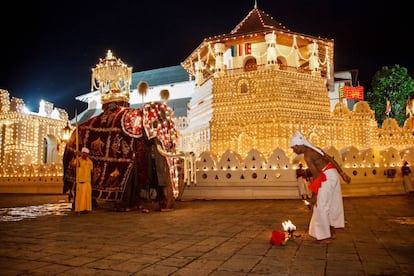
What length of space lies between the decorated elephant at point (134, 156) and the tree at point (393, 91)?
2564 centimetres

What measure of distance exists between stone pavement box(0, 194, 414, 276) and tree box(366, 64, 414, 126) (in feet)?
84.8

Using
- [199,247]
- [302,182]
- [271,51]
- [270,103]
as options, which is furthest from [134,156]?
[271,51]

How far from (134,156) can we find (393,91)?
2823cm

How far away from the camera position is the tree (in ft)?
94.0

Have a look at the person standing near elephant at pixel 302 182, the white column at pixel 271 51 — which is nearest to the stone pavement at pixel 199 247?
the person standing near elephant at pixel 302 182

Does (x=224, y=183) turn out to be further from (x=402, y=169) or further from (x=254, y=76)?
(x=254, y=76)

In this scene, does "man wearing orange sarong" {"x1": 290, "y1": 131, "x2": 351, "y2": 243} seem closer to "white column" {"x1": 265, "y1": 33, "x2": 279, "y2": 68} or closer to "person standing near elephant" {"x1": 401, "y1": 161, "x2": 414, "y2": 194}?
"person standing near elephant" {"x1": 401, "y1": 161, "x2": 414, "y2": 194}

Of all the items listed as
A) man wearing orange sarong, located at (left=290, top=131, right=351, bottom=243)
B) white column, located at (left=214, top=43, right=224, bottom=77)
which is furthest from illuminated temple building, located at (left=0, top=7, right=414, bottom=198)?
man wearing orange sarong, located at (left=290, top=131, right=351, bottom=243)

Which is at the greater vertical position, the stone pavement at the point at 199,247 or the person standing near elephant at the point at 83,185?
the person standing near elephant at the point at 83,185

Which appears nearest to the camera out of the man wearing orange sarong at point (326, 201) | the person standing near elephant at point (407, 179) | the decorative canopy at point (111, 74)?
the man wearing orange sarong at point (326, 201)

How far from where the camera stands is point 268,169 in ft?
35.2

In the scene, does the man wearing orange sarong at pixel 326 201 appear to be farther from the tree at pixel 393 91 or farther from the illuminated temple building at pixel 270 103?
the tree at pixel 393 91

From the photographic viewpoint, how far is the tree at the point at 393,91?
28.6m

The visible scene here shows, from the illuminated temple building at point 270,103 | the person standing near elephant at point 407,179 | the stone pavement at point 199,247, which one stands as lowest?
the stone pavement at point 199,247
